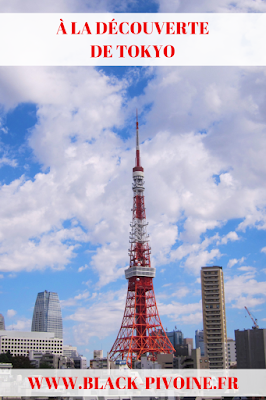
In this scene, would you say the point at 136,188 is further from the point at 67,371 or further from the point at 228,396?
the point at 228,396

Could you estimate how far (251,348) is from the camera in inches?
1687

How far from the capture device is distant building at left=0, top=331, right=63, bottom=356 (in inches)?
3676

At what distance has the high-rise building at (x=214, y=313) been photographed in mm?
56281

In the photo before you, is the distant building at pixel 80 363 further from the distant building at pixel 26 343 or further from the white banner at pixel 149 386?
the distant building at pixel 26 343

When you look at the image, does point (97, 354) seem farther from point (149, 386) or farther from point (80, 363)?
point (149, 386)

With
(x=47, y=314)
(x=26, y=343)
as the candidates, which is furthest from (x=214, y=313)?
(x=47, y=314)

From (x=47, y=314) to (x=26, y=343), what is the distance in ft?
197

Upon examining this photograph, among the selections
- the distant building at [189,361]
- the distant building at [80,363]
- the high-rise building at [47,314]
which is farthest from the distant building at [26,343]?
the high-rise building at [47,314]

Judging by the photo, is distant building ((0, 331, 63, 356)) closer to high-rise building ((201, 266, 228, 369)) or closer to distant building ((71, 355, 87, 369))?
distant building ((71, 355, 87, 369))

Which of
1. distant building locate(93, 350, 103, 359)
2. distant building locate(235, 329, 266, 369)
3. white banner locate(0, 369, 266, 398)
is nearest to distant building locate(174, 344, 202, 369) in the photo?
white banner locate(0, 369, 266, 398)

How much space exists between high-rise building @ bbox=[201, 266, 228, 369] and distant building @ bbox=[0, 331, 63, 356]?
4652 cm

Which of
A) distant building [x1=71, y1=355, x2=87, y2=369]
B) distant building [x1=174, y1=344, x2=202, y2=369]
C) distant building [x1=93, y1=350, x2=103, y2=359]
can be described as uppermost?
distant building [x1=174, y1=344, x2=202, y2=369]

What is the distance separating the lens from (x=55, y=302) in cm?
15888

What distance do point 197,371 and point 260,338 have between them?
676 centimetres
